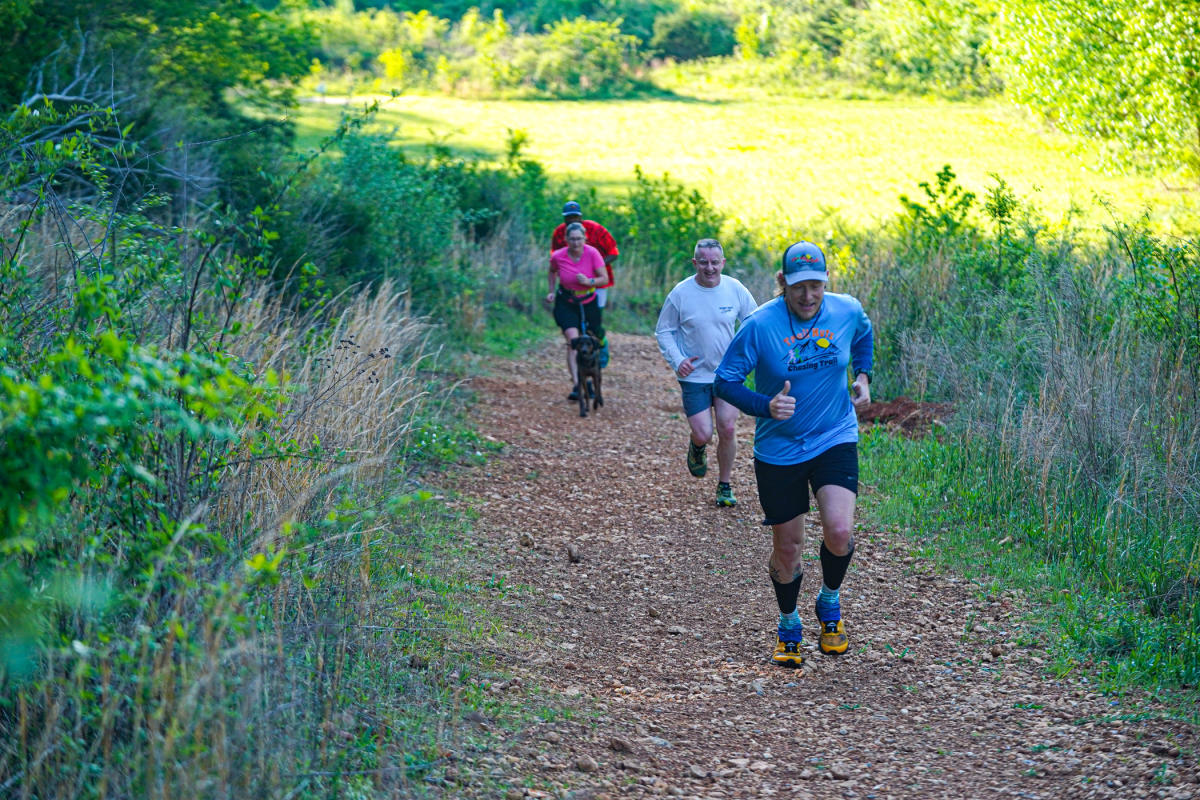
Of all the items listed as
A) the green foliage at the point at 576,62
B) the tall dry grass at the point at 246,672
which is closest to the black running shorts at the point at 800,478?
the tall dry grass at the point at 246,672

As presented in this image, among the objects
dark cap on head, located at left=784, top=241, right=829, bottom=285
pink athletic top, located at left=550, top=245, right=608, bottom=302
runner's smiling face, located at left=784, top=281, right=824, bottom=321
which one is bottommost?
pink athletic top, located at left=550, top=245, right=608, bottom=302

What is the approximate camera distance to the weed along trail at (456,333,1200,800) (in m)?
4.52

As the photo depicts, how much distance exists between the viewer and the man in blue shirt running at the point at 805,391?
5.51 metres

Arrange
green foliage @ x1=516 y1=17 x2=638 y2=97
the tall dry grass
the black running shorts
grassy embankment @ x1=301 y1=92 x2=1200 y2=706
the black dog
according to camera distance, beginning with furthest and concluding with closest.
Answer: green foliage @ x1=516 y1=17 x2=638 y2=97 → the black dog → grassy embankment @ x1=301 y1=92 x2=1200 y2=706 → the black running shorts → the tall dry grass

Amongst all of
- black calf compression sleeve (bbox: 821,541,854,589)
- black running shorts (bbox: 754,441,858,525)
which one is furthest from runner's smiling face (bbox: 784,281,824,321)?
black calf compression sleeve (bbox: 821,541,854,589)

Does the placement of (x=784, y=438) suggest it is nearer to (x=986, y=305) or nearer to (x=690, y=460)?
(x=690, y=460)

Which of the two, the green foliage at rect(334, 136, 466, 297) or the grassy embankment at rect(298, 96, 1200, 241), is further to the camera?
the grassy embankment at rect(298, 96, 1200, 241)

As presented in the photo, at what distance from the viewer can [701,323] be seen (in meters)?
8.17

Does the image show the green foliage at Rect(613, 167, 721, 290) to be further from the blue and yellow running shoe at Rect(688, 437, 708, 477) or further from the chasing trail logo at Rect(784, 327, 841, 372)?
the chasing trail logo at Rect(784, 327, 841, 372)

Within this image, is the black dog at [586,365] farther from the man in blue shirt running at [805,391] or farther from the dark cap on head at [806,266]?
the dark cap on head at [806,266]

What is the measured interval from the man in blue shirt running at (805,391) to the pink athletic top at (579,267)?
18.6 feet

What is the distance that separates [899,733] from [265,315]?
5.47 m

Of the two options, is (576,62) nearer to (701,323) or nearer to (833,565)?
(701,323)

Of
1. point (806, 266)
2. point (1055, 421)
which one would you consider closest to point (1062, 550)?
point (1055, 421)
